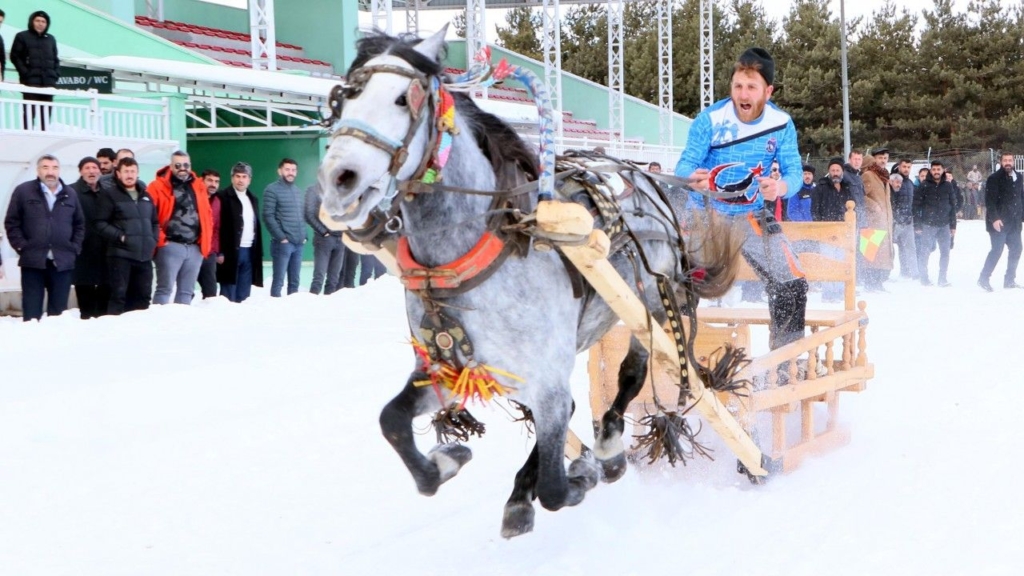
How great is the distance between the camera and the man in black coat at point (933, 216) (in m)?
15.1

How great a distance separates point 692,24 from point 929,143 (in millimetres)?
11795

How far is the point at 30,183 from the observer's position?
8594mm

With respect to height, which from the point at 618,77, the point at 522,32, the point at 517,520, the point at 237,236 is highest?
the point at 522,32

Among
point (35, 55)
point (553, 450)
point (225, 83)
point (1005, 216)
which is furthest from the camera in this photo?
point (1005, 216)

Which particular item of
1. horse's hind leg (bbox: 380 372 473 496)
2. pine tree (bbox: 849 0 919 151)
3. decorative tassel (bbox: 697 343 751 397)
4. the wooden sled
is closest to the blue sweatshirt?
the wooden sled

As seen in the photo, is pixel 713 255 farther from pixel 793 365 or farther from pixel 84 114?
pixel 84 114

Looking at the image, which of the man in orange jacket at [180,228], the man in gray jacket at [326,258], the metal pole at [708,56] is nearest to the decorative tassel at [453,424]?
the man in orange jacket at [180,228]

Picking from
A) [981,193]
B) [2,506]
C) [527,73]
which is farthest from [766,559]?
[981,193]

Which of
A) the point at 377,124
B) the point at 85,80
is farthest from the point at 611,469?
the point at 85,80

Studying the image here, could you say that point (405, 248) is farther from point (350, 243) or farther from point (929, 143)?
point (929, 143)

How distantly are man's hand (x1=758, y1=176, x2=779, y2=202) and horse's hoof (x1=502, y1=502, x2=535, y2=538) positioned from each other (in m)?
1.99

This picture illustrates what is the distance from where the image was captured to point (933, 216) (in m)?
15.3

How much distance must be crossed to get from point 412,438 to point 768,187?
2.13 metres

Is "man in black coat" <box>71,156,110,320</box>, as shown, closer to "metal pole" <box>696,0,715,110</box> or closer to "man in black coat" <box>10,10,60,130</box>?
"man in black coat" <box>10,10,60,130</box>
